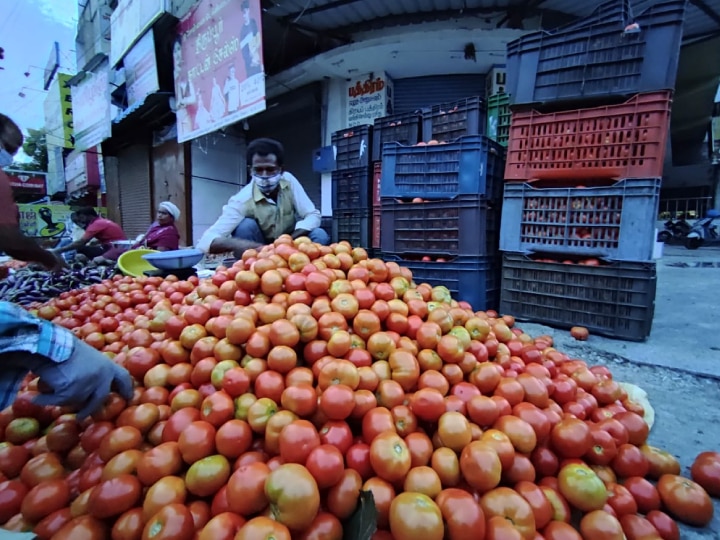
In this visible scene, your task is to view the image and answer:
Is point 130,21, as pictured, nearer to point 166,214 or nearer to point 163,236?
point 166,214

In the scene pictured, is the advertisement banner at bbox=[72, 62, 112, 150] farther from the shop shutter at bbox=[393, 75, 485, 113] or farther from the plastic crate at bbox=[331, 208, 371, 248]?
the plastic crate at bbox=[331, 208, 371, 248]

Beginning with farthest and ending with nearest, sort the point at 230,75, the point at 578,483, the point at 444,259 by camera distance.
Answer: the point at 230,75 < the point at 444,259 < the point at 578,483

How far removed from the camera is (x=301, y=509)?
98 cm

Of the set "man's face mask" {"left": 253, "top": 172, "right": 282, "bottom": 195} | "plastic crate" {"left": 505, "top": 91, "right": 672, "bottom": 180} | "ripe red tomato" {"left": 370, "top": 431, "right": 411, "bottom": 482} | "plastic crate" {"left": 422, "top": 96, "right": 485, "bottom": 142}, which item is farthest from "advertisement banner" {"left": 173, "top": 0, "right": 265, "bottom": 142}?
"ripe red tomato" {"left": 370, "top": 431, "right": 411, "bottom": 482}

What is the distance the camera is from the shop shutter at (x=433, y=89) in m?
6.81

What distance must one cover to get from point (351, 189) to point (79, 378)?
11.9 feet

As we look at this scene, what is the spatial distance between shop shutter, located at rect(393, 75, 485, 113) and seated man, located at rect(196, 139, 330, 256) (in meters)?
3.71

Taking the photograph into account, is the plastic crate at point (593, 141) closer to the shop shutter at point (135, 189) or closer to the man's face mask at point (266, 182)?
the man's face mask at point (266, 182)

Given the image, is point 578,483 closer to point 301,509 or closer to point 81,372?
point 301,509

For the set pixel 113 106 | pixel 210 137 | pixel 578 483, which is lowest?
pixel 578 483

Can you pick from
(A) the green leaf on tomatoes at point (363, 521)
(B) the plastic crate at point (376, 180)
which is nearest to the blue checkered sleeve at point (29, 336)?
(A) the green leaf on tomatoes at point (363, 521)

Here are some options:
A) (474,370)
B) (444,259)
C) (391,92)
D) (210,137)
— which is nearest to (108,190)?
(210,137)

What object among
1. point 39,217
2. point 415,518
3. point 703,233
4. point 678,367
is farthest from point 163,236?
point 703,233

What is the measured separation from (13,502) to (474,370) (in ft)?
5.63
